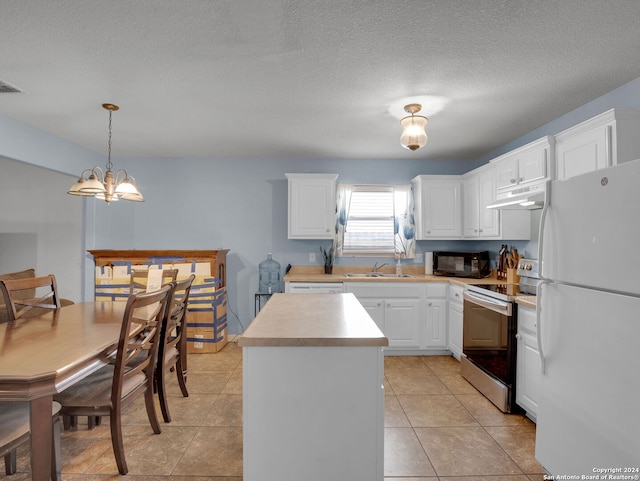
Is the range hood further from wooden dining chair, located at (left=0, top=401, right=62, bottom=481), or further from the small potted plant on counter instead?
wooden dining chair, located at (left=0, top=401, right=62, bottom=481)

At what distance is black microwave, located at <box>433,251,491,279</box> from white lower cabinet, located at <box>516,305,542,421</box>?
4.58 ft

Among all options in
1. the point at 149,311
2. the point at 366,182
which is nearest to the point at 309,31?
the point at 149,311

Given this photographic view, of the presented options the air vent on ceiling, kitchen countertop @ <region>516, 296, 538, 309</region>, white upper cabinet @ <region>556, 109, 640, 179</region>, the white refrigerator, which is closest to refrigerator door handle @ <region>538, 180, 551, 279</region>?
the white refrigerator

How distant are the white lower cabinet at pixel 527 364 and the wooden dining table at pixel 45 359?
2.57 meters

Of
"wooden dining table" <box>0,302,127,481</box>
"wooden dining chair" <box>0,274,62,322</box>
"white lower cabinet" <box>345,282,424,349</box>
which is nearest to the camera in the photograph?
"wooden dining table" <box>0,302,127,481</box>

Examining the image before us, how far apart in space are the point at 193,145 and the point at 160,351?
246 cm

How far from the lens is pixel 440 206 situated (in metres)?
4.19

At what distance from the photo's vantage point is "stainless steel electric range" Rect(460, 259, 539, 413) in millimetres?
2547

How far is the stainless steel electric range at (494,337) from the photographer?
2547mm

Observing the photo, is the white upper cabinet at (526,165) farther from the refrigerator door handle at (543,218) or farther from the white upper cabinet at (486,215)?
the refrigerator door handle at (543,218)

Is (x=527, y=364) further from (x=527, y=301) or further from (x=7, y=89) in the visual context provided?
(x=7, y=89)

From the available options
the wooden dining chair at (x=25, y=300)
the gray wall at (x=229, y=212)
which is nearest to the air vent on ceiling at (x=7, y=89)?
the wooden dining chair at (x=25, y=300)

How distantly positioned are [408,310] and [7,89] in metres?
3.95

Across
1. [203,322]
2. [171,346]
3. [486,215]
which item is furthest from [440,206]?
[171,346]
